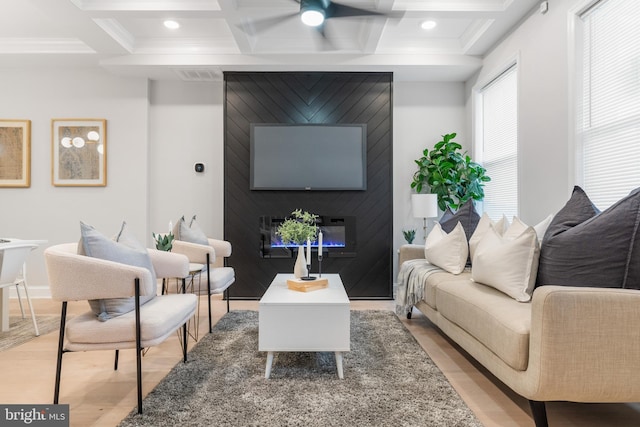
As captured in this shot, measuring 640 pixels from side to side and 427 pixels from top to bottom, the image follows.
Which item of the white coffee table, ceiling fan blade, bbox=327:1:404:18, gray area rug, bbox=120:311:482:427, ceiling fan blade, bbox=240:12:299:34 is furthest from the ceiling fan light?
gray area rug, bbox=120:311:482:427

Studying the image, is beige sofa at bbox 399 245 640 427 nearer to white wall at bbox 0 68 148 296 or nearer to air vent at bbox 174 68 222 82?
air vent at bbox 174 68 222 82

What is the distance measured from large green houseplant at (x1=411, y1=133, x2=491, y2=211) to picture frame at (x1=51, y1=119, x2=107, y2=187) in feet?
12.6

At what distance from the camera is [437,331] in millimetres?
3139

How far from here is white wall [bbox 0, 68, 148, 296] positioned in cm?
454

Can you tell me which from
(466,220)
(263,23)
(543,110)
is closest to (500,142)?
(543,110)

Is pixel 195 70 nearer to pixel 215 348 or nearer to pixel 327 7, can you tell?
pixel 327 7

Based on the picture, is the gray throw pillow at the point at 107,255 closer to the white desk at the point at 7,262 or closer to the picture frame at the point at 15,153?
the white desk at the point at 7,262

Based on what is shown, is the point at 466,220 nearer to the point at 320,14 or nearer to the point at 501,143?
the point at 501,143

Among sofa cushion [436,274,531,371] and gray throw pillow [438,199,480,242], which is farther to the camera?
gray throw pillow [438,199,480,242]

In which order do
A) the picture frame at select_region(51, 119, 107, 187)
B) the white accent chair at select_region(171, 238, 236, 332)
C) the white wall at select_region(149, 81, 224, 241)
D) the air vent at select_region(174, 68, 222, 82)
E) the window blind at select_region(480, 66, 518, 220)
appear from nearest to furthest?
the white accent chair at select_region(171, 238, 236, 332), the window blind at select_region(480, 66, 518, 220), the air vent at select_region(174, 68, 222, 82), the picture frame at select_region(51, 119, 107, 187), the white wall at select_region(149, 81, 224, 241)

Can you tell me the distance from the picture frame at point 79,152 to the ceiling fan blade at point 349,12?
310 cm

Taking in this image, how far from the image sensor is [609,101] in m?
2.49

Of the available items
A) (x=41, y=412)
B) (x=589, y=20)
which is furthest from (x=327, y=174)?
(x=41, y=412)

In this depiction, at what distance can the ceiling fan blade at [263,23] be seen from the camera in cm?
334
